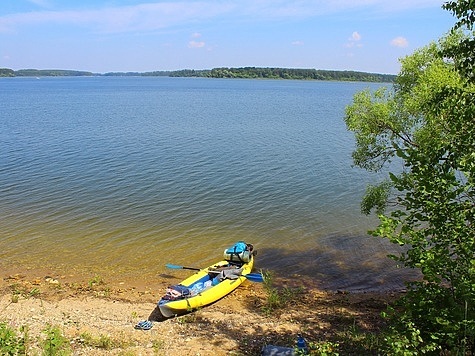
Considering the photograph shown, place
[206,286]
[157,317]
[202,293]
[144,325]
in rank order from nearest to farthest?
[144,325] < [157,317] < [202,293] < [206,286]

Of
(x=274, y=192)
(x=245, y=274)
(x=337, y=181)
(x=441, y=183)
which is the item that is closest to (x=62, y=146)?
(x=274, y=192)

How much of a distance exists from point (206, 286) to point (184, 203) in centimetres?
935

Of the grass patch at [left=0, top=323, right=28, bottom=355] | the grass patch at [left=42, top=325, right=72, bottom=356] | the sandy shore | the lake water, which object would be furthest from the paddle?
the grass patch at [left=0, top=323, right=28, bottom=355]

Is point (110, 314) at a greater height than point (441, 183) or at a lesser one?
lesser

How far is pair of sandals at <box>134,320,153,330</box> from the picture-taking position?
38.2 ft

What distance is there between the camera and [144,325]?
11.7m

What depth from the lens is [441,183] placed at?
5887mm

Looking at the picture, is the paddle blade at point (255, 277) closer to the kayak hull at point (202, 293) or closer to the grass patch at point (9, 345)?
the kayak hull at point (202, 293)

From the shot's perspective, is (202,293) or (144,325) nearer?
(144,325)

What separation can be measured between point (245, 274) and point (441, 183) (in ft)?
33.3

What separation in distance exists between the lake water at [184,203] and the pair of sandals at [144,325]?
396cm

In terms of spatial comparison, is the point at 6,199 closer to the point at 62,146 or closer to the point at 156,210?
the point at 156,210

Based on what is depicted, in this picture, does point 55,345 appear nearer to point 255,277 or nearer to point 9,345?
point 9,345

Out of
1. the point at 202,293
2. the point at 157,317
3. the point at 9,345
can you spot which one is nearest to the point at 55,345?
the point at 9,345
